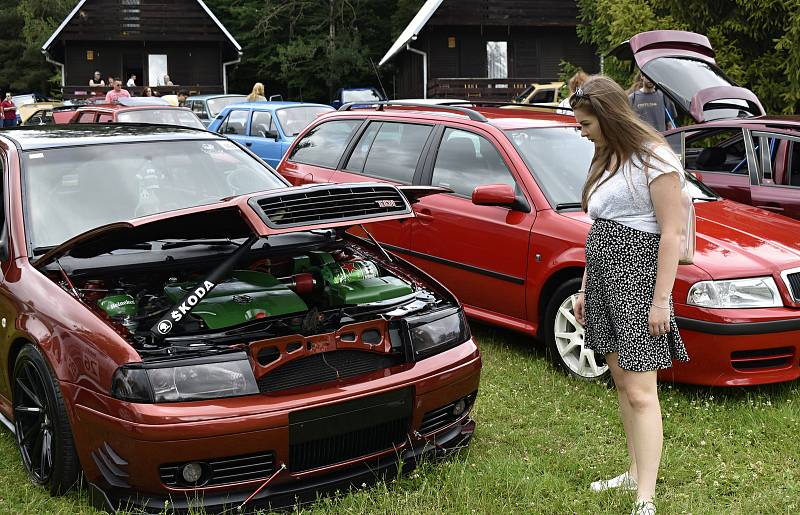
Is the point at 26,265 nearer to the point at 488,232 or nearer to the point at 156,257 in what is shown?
the point at 156,257

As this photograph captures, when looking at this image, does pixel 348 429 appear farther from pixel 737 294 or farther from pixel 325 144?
pixel 325 144

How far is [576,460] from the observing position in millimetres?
4188

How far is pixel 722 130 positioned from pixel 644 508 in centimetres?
514

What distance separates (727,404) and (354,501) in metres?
2.39

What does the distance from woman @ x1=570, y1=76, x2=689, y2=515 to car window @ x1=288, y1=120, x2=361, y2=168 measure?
4039 mm

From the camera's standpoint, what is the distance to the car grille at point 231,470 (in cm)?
333

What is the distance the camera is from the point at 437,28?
34.8 meters

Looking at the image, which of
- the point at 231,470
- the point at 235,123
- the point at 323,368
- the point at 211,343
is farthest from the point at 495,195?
the point at 235,123

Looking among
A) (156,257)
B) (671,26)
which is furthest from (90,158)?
(671,26)

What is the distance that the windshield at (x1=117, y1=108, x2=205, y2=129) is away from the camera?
14.4m

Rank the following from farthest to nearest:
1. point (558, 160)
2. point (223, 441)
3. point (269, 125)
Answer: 1. point (269, 125)
2. point (558, 160)
3. point (223, 441)

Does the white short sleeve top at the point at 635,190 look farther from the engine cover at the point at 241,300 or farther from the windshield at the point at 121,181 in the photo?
the windshield at the point at 121,181

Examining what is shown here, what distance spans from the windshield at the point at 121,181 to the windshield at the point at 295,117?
859cm

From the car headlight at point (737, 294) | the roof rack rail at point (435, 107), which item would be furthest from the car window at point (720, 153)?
the car headlight at point (737, 294)
